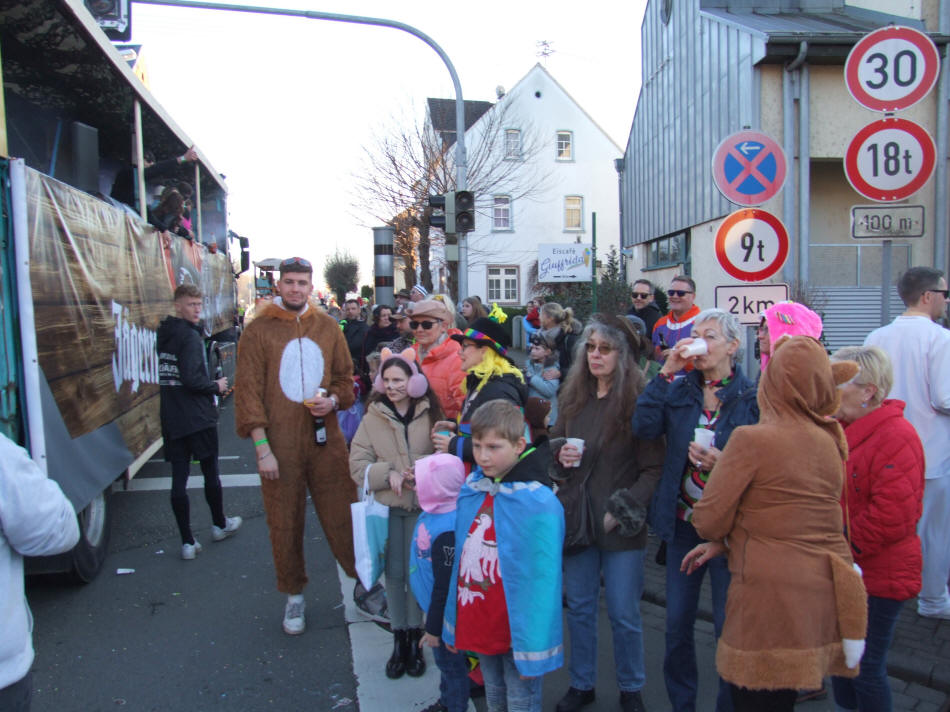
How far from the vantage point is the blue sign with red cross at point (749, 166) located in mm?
5203

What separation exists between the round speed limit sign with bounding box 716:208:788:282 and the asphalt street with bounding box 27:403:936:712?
2525mm

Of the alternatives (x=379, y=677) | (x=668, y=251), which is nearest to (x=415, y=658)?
(x=379, y=677)

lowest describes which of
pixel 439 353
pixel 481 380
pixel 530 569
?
pixel 530 569

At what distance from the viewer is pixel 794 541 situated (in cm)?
219

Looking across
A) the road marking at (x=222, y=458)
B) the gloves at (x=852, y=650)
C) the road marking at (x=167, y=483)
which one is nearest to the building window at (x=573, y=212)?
the road marking at (x=222, y=458)

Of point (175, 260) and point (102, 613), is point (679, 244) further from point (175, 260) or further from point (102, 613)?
point (102, 613)

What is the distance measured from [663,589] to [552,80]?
33065 mm

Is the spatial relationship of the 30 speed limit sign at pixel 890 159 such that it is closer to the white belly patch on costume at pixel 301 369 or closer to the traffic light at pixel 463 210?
the white belly patch on costume at pixel 301 369

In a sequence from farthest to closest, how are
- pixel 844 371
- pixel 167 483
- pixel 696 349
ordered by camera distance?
1. pixel 167 483
2. pixel 696 349
3. pixel 844 371

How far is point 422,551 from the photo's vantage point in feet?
10.3

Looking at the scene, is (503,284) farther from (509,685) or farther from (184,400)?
(509,685)

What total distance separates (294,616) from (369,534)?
39.8 inches

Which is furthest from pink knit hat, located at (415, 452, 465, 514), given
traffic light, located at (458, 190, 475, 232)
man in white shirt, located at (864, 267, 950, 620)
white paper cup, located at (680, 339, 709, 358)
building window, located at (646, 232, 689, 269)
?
building window, located at (646, 232, 689, 269)

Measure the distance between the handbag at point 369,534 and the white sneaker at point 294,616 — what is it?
834 mm
